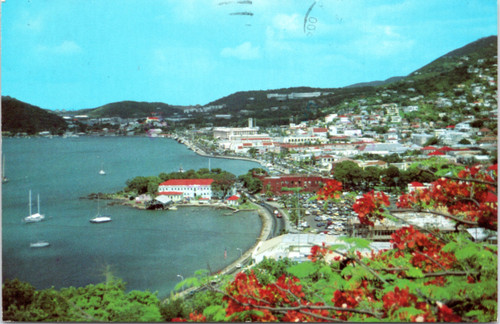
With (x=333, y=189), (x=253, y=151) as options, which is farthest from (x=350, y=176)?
(x=253, y=151)

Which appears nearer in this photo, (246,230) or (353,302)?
(353,302)

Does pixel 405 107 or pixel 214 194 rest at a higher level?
pixel 405 107

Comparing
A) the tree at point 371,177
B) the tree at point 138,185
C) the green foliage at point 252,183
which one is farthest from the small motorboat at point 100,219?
the tree at point 371,177

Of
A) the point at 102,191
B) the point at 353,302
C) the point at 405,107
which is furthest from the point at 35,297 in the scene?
the point at 405,107

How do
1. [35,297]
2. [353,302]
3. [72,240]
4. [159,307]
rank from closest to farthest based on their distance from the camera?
[353,302] → [35,297] → [159,307] → [72,240]

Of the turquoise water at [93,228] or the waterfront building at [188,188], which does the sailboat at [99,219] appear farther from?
the waterfront building at [188,188]

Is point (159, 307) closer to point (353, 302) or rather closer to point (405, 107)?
point (353, 302)

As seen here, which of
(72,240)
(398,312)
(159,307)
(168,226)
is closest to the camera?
(398,312)
